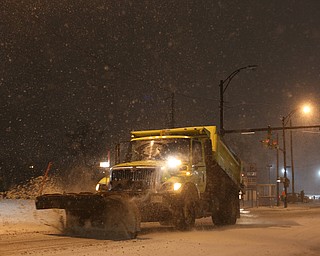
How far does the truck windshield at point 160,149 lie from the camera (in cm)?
1595

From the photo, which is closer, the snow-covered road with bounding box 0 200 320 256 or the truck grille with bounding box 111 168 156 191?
the snow-covered road with bounding box 0 200 320 256

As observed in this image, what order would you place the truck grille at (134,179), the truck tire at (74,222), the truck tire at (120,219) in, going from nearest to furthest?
1. the truck tire at (120,219)
2. the truck tire at (74,222)
3. the truck grille at (134,179)

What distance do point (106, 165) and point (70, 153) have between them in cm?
6067

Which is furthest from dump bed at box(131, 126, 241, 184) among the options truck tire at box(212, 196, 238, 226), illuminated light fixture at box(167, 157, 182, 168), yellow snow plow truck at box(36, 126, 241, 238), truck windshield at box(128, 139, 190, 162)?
illuminated light fixture at box(167, 157, 182, 168)

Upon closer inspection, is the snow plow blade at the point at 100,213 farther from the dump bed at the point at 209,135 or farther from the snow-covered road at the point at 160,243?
the dump bed at the point at 209,135

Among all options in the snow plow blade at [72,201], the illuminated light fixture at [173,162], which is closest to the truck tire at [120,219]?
the snow plow blade at [72,201]

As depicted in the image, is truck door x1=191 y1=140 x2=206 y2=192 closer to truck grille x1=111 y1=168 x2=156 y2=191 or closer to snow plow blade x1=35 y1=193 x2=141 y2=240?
truck grille x1=111 y1=168 x2=156 y2=191

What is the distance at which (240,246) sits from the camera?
11.4 meters

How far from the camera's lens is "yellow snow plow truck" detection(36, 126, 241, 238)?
1311 centimetres

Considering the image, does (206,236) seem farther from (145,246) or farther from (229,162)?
(229,162)

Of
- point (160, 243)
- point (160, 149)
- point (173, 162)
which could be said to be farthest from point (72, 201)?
point (160, 149)

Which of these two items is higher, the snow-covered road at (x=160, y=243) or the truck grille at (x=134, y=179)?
the truck grille at (x=134, y=179)

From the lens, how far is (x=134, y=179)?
1491 cm

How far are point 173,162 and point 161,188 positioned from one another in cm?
128
